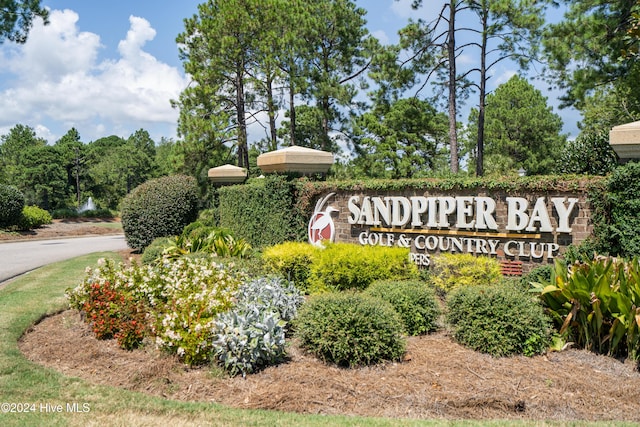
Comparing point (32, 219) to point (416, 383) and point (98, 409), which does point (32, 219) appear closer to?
point (98, 409)

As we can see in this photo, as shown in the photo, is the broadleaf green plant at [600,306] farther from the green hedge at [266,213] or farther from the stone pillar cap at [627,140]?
the green hedge at [266,213]

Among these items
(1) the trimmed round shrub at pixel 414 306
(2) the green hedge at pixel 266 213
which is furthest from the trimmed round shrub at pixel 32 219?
(1) the trimmed round shrub at pixel 414 306

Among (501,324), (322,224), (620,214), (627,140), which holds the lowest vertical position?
(501,324)

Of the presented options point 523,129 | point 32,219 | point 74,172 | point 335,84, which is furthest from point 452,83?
point 74,172

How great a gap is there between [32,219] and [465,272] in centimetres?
2698

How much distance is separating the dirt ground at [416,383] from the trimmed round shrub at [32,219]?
955 inches

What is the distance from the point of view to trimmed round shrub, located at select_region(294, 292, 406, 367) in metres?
5.12

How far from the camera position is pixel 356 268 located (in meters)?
7.70

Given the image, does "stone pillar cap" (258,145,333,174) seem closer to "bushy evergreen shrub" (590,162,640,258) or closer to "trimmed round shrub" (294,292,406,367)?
"bushy evergreen shrub" (590,162,640,258)

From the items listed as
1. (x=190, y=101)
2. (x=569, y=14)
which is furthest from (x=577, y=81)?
(x=190, y=101)

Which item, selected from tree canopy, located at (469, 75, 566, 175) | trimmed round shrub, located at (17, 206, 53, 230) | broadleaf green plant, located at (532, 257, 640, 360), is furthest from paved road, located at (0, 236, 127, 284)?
tree canopy, located at (469, 75, 566, 175)

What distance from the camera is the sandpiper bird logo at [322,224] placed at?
10.2 meters

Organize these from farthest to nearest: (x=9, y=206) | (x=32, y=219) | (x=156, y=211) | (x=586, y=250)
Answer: (x=32, y=219) → (x=9, y=206) → (x=156, y=211) → (x=586, y=250)

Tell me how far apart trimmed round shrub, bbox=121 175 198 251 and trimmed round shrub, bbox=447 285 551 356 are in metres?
11.5
